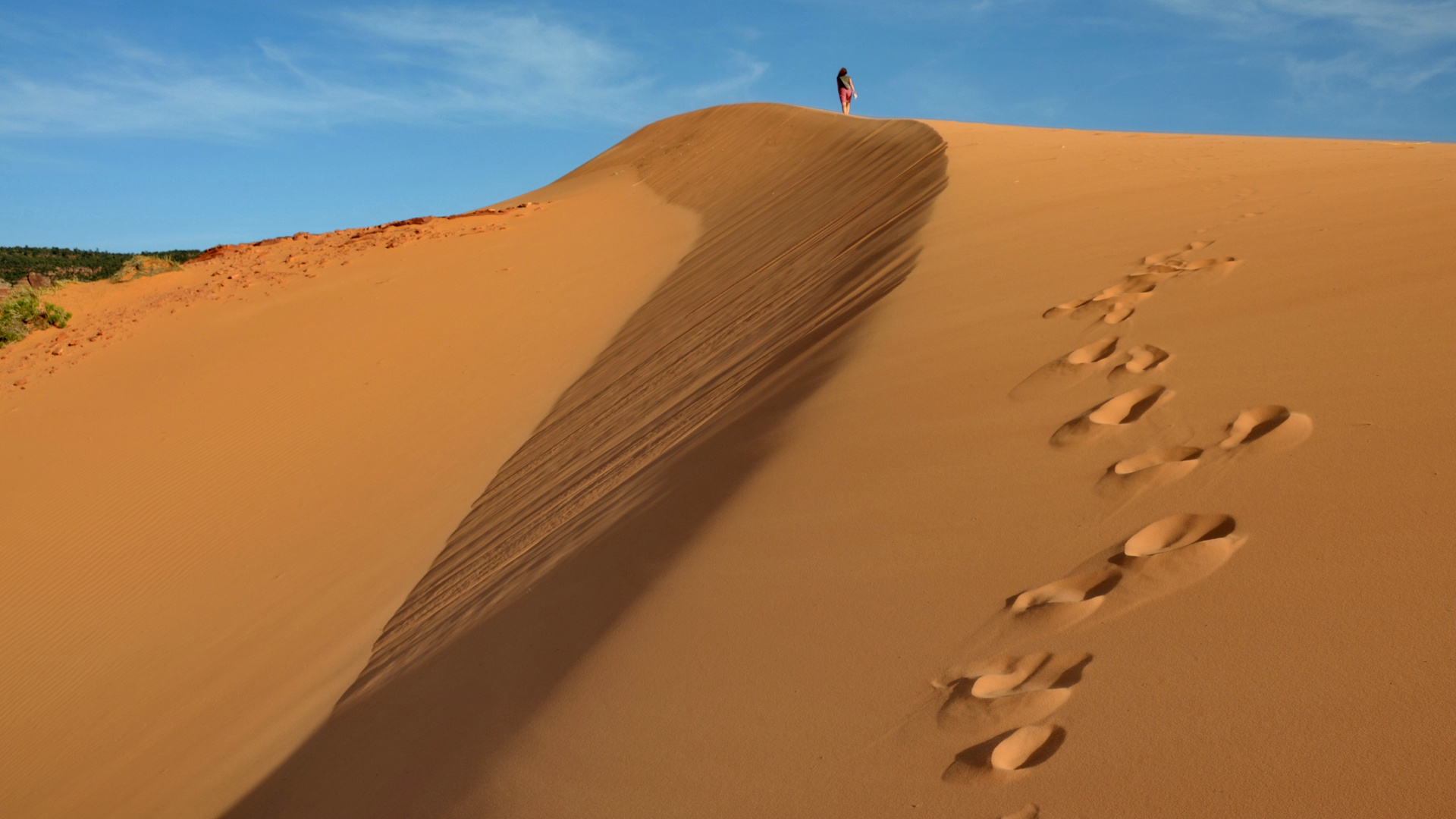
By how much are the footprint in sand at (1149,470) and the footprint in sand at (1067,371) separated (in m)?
0.61

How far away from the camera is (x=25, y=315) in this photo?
12.5 metres

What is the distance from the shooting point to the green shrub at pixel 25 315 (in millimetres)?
12195

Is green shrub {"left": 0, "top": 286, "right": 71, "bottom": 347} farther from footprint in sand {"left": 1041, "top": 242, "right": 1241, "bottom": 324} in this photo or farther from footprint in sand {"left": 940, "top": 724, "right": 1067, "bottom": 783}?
footprint in sand {"left": 940, "top": 724, "right": 1067, "bottom": 783}

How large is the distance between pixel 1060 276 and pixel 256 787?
4.01 meters

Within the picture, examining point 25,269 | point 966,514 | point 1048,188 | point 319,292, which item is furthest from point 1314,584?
point 25,269

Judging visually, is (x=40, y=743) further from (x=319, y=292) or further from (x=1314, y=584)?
(x=319, y=292)

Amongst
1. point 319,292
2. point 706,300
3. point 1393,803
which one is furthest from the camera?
point 319,292

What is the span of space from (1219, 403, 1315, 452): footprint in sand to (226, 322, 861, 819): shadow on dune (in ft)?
4.95

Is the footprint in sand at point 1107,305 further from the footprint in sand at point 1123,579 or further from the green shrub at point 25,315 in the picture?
the green shrub at point 25,315

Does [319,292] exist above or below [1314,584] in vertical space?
above

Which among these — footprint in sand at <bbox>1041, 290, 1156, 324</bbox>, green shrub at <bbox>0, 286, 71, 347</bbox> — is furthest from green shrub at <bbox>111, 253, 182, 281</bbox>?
footprint in sand at <bbox>1041, 290, 1156, 324</bbox>

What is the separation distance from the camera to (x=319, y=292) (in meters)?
12.3

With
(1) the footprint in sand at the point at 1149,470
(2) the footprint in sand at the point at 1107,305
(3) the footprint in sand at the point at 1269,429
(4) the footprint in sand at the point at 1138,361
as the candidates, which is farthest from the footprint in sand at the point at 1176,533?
(2) the footprint in sand at the point at 1107,305

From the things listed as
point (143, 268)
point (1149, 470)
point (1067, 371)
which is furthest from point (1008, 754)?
point (143, 268)
